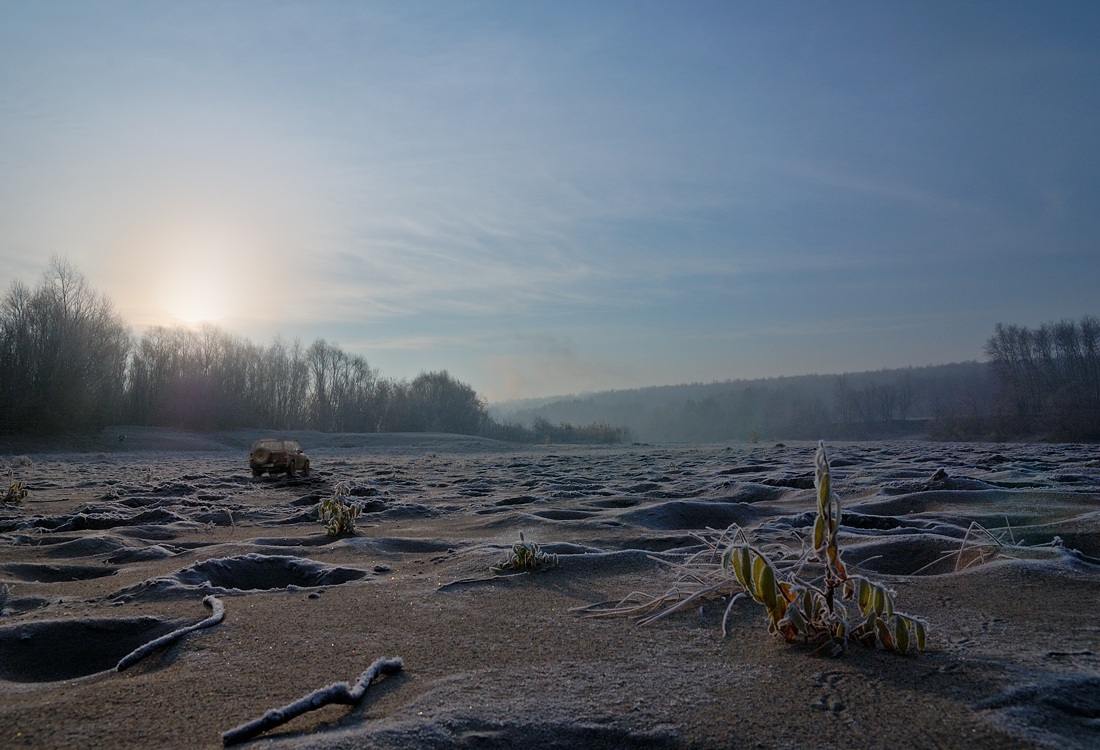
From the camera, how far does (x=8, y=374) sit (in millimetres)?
26266

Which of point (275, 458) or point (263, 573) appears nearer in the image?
point (263, 573)

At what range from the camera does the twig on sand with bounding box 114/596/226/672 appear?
2.15 meters

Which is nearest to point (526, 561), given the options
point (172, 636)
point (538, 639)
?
point (538, 639)

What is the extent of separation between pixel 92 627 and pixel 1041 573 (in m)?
3.68

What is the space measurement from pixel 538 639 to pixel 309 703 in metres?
0.85

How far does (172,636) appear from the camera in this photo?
2314mm

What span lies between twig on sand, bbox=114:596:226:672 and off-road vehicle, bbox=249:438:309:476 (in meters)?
7.87

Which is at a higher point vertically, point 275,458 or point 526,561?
point 275,458

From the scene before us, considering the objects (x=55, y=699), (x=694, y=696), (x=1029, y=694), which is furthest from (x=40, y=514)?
(x=1029, y=694)

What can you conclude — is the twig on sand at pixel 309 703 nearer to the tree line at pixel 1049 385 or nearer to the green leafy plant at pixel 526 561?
the green leafy plant at pixel 526 561

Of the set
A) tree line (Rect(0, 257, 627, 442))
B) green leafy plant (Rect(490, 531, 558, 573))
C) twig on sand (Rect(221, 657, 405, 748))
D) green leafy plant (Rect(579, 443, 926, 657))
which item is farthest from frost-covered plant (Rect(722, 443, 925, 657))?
tree line (Rect(0, 257, 627, 442))

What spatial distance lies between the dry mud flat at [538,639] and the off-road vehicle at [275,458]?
5.21m

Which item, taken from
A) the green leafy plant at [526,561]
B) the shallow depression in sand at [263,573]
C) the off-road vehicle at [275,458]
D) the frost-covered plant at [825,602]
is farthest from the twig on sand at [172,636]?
the off-road vehicle at [275,458]

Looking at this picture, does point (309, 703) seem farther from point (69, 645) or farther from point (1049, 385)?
point (1049, 385)
